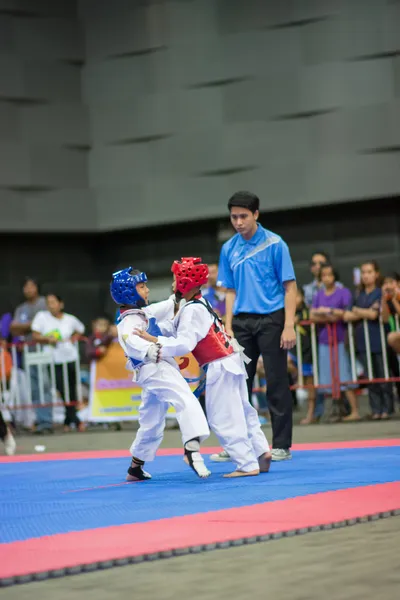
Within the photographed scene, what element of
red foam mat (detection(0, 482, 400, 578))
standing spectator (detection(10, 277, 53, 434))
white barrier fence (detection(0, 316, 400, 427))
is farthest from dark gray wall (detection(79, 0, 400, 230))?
red foam mat (detection(0, 482, 400, 578))

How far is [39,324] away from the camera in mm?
13711

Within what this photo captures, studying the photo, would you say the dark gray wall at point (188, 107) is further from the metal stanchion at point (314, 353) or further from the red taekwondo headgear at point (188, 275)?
the red taekwondo headgear at point (188, 275)

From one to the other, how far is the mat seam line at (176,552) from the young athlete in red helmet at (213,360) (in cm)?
190

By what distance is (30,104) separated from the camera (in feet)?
60.6

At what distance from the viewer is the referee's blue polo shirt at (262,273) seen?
7.50 meters

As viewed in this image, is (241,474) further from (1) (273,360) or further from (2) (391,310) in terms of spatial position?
(2) (391,310)

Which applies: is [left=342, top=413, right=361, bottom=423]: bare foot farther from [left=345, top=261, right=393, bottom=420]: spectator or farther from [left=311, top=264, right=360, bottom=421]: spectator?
[left=345, top=261, right=393, bottom=420]: spectator

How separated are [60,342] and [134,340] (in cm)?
730

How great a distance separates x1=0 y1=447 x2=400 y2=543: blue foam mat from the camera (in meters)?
4.87

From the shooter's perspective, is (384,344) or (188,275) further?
(384,344)

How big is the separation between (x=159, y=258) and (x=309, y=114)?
13.5ft

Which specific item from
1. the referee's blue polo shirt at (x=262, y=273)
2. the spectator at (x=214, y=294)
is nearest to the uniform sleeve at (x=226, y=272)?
the referee's blue polo shirt at (x=262, y=273)

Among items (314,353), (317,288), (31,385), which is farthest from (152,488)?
(31,385)

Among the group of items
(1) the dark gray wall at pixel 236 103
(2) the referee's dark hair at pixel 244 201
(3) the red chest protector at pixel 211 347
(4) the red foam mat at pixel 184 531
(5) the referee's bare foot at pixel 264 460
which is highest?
(1) the dark gray wall at pixel 236 103
